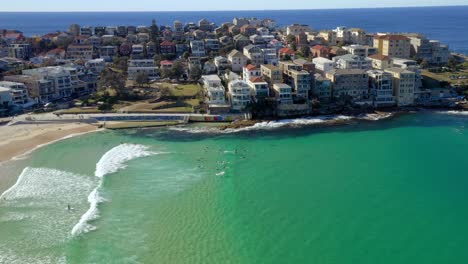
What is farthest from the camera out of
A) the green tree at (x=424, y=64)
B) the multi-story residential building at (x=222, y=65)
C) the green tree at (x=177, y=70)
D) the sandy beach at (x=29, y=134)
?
the green tree at (x=424, y=64)

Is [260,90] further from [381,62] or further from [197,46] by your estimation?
[197,46]

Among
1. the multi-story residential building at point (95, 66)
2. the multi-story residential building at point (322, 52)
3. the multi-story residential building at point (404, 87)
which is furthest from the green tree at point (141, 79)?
the multi-story residential building at point (404, 87)

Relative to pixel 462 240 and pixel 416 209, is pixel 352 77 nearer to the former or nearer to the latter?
pixel 416 209

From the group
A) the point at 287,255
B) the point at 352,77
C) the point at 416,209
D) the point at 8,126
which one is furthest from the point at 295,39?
the point at 287,255

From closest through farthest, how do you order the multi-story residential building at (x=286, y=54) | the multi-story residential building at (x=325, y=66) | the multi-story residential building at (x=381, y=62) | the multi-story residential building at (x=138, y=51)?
the multi-story residential building at (x=325, y=66) → the multi-story residential building at (x=381, y=62) → the multi-story residential building at (x=286, y=54) → the multi-story residential building at (x=138, y=51)

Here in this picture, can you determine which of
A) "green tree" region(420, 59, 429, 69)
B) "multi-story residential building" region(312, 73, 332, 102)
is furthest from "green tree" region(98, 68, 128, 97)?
"green tree" region(420, 59, 429, 69)

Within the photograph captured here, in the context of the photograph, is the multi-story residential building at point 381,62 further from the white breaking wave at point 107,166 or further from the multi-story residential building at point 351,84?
the white breaking wave at point 107,166
